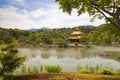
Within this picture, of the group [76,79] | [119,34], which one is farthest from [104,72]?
[76,79]

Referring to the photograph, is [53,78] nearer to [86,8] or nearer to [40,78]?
[40,78]

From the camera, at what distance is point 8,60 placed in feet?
27.9

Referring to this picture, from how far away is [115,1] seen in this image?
35.5 feet

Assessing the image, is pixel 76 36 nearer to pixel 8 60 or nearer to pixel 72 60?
pixel 72 60

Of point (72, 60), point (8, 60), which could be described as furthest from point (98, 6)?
point (72, 60)

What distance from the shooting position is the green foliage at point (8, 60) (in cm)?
840

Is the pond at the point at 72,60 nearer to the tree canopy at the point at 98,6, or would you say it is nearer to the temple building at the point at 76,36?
the tree canopy at the point at 98,6

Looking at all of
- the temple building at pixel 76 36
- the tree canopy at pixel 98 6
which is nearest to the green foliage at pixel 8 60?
the tree canopy at pixel 98 6

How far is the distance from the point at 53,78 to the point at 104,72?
426 cm

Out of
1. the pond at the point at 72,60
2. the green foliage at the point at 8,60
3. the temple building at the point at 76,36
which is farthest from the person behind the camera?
the temple building at the point at 76,36

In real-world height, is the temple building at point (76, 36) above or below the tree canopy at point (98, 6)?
below

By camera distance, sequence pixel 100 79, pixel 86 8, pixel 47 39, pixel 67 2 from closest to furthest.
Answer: pixel 100 79 < pixel 67 2 < pixel 86 8 < pixel 47 39

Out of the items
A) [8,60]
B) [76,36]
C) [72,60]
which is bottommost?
[72,60]

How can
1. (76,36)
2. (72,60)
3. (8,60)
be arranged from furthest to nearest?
(76,36)
(72,60)
(8,60)
